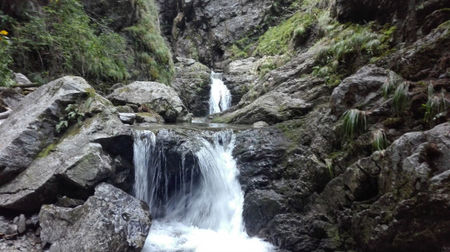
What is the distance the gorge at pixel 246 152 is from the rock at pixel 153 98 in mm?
78

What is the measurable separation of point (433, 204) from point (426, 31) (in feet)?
11.8

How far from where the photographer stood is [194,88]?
16781mm

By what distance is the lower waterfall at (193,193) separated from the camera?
5484 mm

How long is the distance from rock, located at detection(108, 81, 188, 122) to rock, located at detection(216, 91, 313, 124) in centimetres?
234

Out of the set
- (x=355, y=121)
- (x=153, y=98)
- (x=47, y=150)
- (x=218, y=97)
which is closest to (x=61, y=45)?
(x=153, y=98)

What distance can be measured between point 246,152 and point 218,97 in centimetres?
1049

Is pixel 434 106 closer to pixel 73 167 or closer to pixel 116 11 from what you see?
pixel 73 167

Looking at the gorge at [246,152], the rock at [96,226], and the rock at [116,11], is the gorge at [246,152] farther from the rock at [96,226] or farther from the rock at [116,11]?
the rock at [116,11]

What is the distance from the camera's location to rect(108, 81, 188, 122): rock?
9414mm

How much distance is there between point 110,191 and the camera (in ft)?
15.4

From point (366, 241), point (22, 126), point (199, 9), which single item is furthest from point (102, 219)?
point (199, 9)

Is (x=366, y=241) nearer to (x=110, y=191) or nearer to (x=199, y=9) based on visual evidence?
(x=110, y=191)

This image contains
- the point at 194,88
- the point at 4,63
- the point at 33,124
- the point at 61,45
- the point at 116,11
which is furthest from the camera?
the point at 194,88

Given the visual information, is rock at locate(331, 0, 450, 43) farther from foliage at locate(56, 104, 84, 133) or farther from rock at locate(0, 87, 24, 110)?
rock at locate(0, 87, 24, 110)
